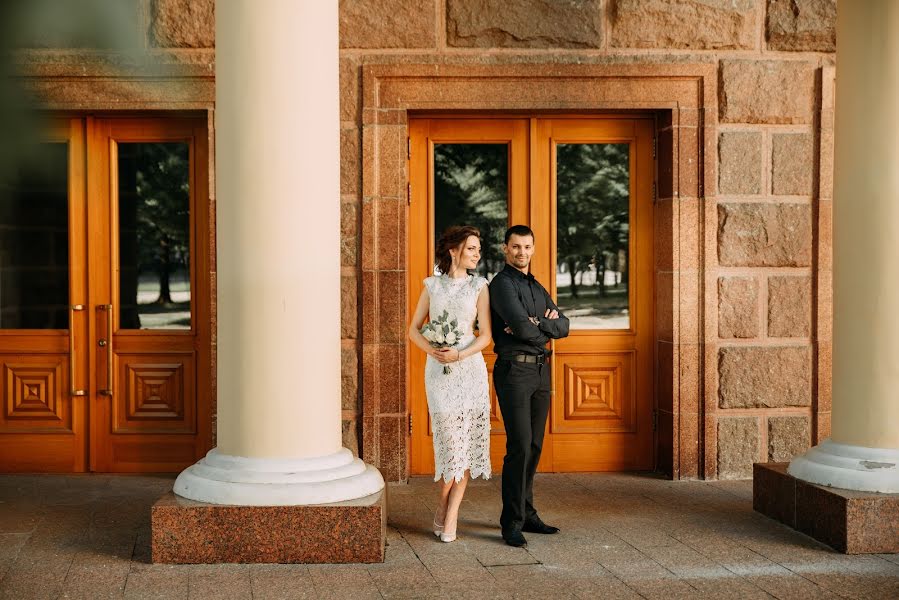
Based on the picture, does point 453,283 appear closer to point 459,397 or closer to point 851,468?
point 459,397

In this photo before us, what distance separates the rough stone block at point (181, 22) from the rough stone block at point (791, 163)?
148 inches

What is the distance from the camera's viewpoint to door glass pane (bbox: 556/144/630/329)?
7656 millimetres

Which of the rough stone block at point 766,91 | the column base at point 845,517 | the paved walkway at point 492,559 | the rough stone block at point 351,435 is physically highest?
the rough stone block at point 766,91

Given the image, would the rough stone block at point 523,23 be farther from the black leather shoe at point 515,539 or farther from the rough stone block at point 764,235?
the black leather shoe at point 515,539

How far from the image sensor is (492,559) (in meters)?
5.30

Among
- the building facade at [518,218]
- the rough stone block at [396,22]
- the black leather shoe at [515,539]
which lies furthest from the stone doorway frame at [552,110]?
the black leather shoe at [515,539]

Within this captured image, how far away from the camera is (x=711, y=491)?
698cm

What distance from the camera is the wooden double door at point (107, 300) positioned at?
24.7 ft

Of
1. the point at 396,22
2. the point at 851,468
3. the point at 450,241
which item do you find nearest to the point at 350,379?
the point at 450,241

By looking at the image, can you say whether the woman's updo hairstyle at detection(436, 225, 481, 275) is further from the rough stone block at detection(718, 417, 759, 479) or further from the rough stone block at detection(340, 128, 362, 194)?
the rough stone block at detection(718, 417, 759, 479)

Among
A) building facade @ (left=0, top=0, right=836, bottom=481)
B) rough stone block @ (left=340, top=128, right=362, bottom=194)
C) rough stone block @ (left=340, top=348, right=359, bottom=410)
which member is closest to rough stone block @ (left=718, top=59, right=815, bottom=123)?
building facade @ (left=0, top=0, right=836, bottom=481)

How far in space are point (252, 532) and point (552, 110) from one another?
365 centimetres

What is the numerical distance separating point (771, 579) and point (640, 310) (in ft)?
9.71

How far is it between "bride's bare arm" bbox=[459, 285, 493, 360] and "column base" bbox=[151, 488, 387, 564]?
97cm
